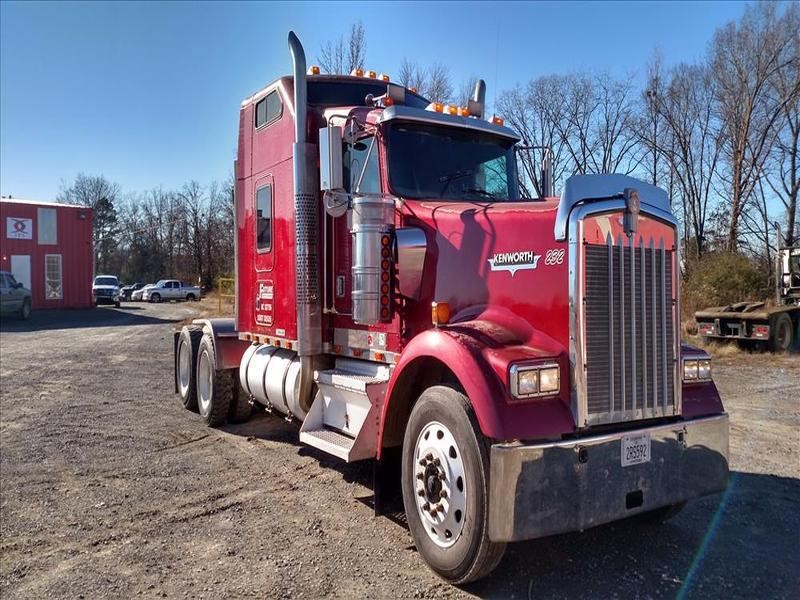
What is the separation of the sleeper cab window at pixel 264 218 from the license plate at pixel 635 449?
172 inches

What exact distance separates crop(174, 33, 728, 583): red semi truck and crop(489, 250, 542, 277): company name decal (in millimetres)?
11

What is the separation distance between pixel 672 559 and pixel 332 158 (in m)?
3.57

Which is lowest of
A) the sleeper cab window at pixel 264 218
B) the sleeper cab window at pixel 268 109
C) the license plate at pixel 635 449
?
the license plate at pixel 635 449

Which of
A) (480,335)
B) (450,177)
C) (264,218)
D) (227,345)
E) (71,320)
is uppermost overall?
(450,177)

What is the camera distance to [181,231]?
69438 mm

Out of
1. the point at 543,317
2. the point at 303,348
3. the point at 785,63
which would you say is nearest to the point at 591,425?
the point at 543,317

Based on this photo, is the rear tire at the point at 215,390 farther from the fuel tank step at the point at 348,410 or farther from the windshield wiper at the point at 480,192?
the windshield wiper at the point at 480,192

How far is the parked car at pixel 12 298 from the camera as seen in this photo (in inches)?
1001

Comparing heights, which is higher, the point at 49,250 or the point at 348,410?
the point at 49,250

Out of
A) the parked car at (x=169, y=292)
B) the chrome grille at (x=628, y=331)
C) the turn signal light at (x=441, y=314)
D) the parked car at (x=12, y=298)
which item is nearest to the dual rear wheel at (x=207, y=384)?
the turn signal light at (x=441, y=314)

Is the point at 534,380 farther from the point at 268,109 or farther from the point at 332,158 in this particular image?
the point at 268,109

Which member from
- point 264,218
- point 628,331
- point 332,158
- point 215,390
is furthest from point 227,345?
point 628,331

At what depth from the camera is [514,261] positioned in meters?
4.01

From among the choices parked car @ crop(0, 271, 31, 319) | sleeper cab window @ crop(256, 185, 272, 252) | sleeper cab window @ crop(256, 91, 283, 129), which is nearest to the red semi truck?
sleeper cab window @ crop(256, 91, 283, 129)
